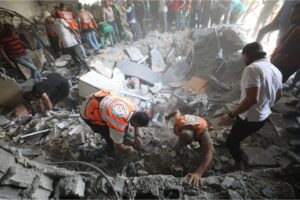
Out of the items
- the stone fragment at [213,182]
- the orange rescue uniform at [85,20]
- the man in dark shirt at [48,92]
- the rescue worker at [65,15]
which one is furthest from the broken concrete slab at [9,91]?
the stone fragment at [213,182]

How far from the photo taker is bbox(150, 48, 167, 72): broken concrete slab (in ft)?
23.1

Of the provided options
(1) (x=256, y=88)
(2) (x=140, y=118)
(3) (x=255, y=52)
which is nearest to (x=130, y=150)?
(2) (x=140, y=118)

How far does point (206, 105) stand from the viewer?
15.6 feet

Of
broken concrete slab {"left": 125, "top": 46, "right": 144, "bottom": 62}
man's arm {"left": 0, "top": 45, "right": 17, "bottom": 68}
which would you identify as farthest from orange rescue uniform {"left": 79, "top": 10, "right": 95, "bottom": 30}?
man's arm {"left": 0, "top": 45, "right": 17, "bottom": 68}

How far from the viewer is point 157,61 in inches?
283

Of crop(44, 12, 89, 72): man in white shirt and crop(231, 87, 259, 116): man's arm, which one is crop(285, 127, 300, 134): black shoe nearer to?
crop(231, 87, 259, 116): man's arm

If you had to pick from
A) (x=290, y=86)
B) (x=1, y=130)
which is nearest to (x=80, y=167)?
(x=1, y=130)

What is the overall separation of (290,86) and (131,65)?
170 inches

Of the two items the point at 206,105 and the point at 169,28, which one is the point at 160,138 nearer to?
the point at 206,105

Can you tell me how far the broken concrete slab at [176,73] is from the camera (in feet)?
21.4

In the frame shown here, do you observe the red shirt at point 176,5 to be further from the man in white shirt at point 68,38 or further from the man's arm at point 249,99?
the man's arm at point 249,99

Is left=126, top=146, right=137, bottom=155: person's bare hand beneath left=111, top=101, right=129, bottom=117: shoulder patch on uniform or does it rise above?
beneath

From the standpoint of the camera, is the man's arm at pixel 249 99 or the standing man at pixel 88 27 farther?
the standing man at pixel 88 27

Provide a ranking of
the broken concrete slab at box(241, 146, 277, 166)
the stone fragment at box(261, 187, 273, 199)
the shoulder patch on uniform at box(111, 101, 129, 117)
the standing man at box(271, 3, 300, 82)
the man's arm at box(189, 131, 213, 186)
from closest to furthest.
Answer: the stone fragment at box(261, 187, 273, 199) < the man's arm at box(189, 131, 213, 186) < the shoulder patch on uniform at box(111, 101, 129, 117) < the broken concrete slab at box(241, 146, 277, 166) < the standing man at box(271, 3, 300, 82)
